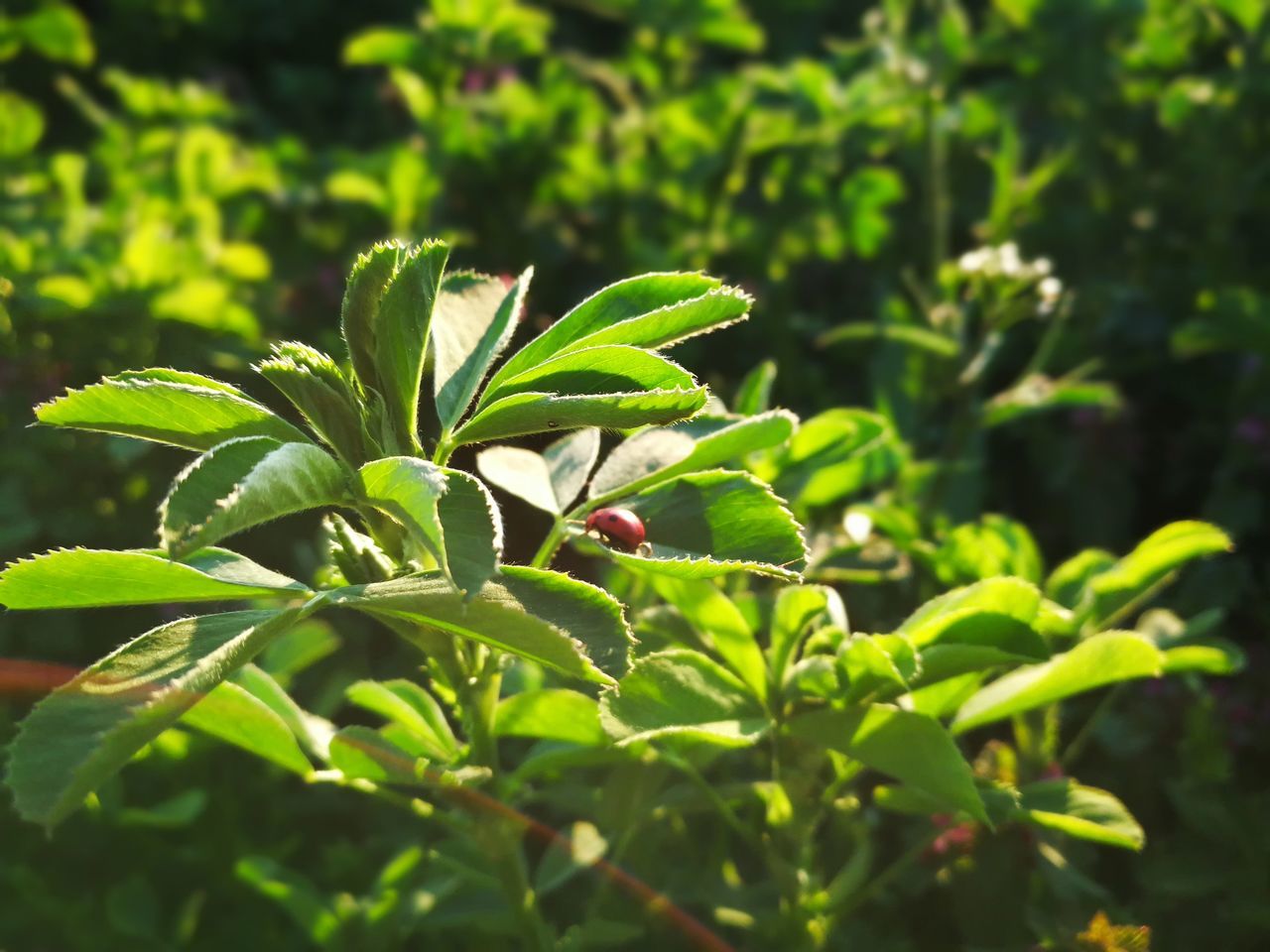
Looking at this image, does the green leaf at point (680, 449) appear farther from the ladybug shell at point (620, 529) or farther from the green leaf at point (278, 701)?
the green leaf at point (278, 701)

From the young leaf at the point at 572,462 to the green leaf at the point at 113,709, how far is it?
0.24 metres

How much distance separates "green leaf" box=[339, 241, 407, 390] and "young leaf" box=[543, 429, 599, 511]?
0.54ft

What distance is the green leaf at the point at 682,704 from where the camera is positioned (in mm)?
704

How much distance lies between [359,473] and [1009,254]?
39.8 inches

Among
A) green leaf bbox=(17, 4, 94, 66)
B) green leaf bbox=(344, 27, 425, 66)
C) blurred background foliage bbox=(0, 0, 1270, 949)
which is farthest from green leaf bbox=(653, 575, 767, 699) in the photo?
green leaf bbox=(17, 4, 94, 66)

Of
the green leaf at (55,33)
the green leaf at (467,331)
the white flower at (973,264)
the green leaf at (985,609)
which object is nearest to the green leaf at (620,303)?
the green leaf at (467,331)

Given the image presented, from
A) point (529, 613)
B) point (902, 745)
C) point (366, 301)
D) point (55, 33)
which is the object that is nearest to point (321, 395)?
point (366, 301)

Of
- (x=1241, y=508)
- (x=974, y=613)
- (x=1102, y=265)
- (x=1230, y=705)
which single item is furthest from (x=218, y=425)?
(x=1102, y=265)

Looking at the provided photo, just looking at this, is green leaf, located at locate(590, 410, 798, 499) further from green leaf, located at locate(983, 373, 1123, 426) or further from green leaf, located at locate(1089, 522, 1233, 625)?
green leaf, located at locate(983, 373, 1123, 426)

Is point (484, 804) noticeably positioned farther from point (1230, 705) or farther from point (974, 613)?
point (1230, 705)

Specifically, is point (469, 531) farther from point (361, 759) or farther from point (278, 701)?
point (278, 701)

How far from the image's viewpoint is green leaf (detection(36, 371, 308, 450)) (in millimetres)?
593

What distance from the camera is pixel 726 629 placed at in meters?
0.83

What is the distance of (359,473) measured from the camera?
2.01 ft
